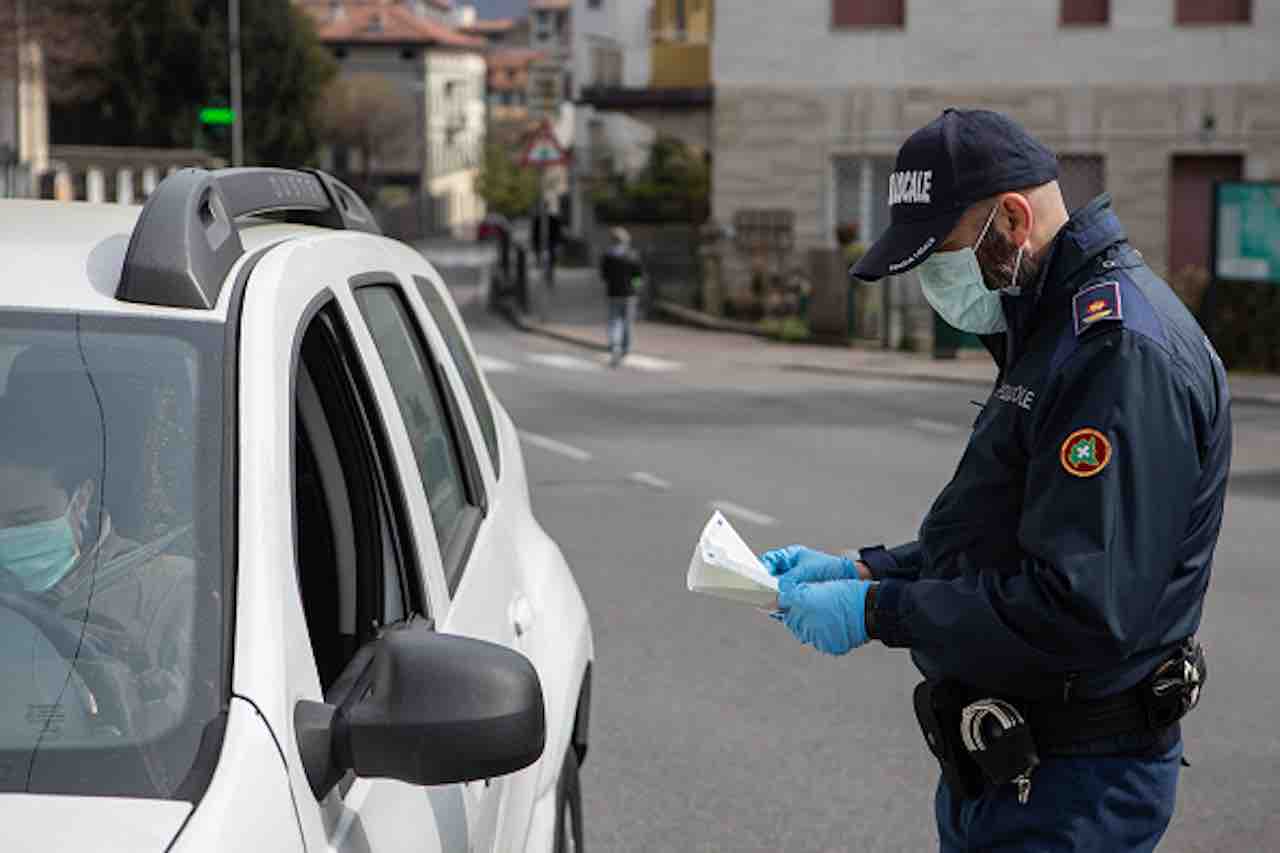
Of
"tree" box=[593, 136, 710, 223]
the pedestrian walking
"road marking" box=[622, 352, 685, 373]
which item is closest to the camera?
"road marking" box=[622, 352, 685, 373]

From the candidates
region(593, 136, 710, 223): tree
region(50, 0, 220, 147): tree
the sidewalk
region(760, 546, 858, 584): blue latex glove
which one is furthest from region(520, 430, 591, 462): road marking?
region(50, 0, 220, 147): tree

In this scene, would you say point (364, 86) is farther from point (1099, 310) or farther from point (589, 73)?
point (1099, 310)

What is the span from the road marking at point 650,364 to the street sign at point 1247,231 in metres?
6.74

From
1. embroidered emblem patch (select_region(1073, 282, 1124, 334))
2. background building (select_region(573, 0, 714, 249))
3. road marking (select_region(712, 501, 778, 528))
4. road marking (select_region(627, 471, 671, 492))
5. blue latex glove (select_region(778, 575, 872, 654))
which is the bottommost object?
road marking (select_region(627, 471, 671, 492))

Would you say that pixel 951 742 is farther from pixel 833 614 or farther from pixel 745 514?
pixel 745 514

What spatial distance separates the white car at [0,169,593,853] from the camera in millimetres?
2404

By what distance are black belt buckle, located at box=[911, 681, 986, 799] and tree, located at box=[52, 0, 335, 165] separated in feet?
220

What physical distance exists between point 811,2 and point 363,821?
3116 cm

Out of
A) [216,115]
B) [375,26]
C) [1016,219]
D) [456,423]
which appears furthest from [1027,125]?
[375,26]

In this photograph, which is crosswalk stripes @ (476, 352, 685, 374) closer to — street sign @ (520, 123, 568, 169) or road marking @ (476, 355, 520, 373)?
road marking @ (476, 355, 520, 373)

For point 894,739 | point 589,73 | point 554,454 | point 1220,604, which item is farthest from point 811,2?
point 894,739

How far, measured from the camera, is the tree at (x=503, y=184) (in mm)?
88938

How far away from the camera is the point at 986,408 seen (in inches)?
130

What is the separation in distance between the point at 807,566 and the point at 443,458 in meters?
0.83
